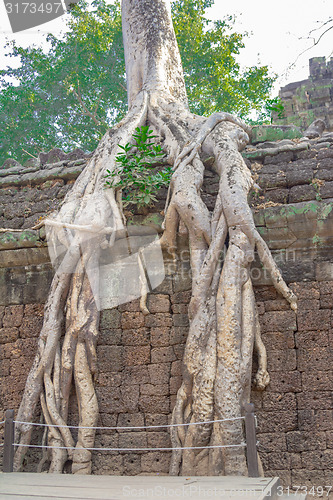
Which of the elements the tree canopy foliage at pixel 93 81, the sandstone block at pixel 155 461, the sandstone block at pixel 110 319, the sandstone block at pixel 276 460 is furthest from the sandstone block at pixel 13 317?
the tree canopy foliage at pixel 93 81

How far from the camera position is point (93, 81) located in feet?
40.8

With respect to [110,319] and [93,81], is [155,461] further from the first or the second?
[93,81]

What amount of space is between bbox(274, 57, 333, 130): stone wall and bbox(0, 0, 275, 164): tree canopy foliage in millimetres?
3272

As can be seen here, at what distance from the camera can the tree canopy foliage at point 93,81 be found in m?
11.7

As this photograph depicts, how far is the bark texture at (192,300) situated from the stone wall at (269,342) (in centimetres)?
14

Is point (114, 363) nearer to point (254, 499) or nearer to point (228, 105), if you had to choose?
point (254, 499)

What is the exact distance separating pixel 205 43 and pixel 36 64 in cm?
402

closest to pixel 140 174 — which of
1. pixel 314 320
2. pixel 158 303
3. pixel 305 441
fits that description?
pixel 158 303

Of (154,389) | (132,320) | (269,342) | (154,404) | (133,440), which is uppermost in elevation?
(132,320)

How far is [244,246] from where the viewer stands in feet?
13.4

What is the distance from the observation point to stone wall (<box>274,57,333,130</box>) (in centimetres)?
796

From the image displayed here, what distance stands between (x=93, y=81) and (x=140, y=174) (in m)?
8.44

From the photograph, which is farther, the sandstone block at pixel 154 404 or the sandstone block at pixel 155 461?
the sandstone block at pixel 154 404

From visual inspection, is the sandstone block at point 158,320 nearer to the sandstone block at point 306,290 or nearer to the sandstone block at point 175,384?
the sandstone block at point 175,384
